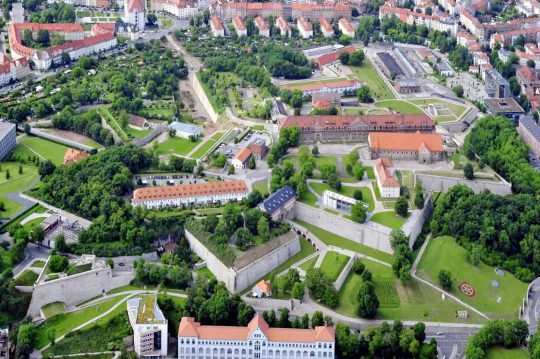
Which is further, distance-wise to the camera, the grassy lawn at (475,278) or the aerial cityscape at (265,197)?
the grassy lawn at (475,278)

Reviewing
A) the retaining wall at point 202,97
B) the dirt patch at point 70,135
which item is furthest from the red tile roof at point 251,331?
the retaining wall at point 202,97

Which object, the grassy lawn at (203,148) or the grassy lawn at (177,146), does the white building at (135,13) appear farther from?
the grassy lawn at (203,148)

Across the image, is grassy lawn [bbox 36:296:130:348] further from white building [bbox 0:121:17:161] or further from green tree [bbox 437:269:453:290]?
white building [bbox 0:121:17:161]

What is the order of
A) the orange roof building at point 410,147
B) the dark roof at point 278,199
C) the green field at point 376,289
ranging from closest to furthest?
1. the green field at point 376,289
2. the dark roof at point 278,199
3. the orange roof building at point 410,147

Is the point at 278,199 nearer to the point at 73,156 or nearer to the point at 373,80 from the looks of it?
the point at 73,156

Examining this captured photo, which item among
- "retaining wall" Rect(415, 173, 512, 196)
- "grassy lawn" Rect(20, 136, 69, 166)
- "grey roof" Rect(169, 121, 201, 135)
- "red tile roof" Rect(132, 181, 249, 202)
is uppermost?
"grey roof" Rect(169, 121, 201, 135)

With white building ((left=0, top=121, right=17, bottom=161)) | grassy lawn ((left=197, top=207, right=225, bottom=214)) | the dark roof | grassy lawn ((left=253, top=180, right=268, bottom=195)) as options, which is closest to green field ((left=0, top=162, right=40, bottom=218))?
white building ((left=0, top=121, right=17, bottom=161))
